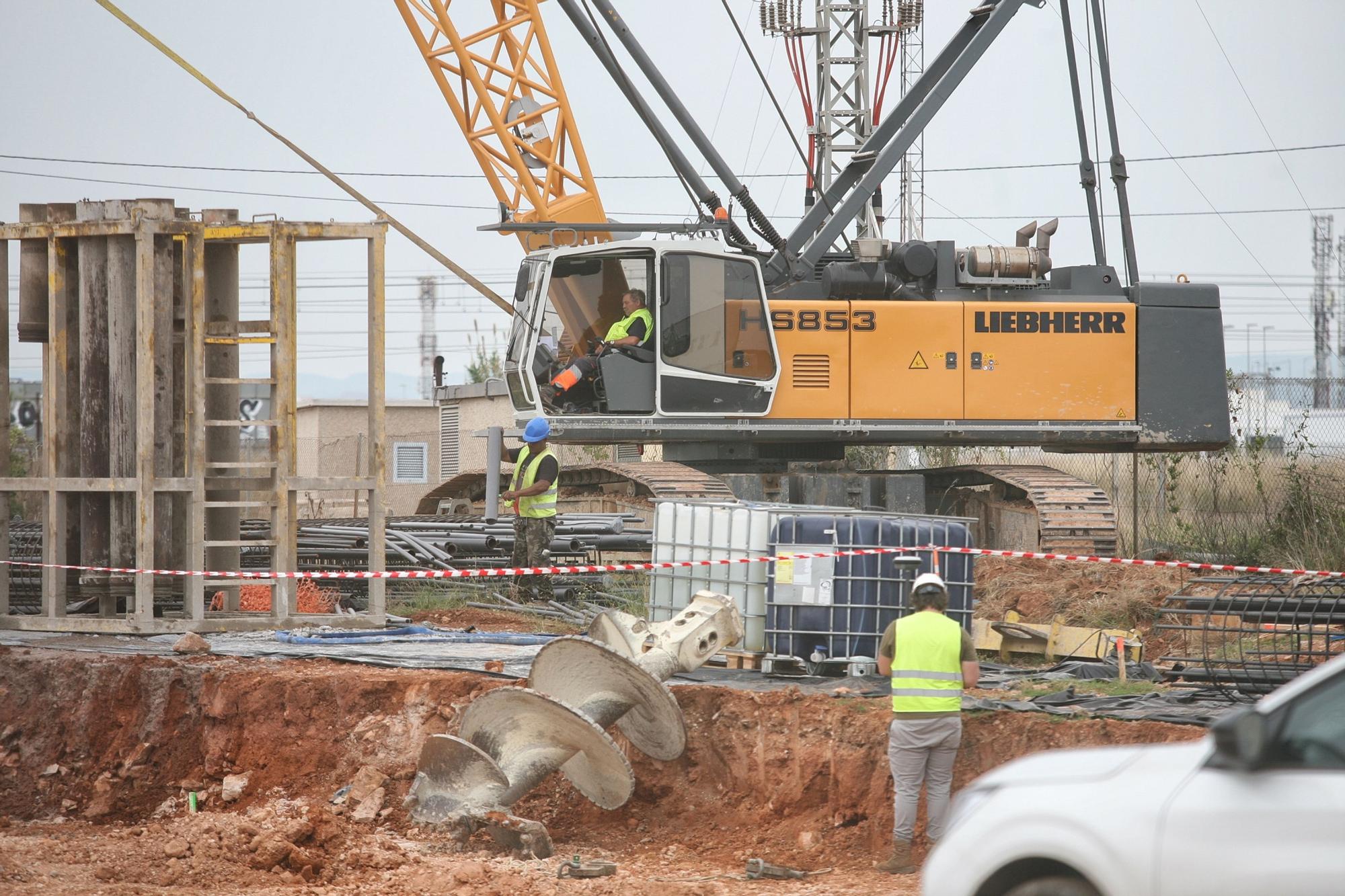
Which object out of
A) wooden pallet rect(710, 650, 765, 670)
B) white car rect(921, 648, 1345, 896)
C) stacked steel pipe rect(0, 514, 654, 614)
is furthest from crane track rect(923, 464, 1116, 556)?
white car rect(921, 648, 1345, 896)

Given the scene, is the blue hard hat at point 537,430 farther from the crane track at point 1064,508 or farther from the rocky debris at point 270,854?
the rocky debris at point 270,854

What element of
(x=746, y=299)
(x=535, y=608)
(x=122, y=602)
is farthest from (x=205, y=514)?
(x=746, y=299)

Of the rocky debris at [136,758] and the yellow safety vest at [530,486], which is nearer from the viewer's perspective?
the rocky debris at [136,758]

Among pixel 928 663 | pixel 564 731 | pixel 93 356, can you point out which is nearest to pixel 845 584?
pixel 564 731

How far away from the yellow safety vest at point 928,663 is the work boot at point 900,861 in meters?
0.71

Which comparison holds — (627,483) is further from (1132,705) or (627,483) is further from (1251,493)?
(1132,705)

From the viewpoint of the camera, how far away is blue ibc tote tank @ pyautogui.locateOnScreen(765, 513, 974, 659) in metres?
10.2

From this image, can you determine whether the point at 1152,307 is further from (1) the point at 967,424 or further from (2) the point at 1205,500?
(2) the point at 1205,500

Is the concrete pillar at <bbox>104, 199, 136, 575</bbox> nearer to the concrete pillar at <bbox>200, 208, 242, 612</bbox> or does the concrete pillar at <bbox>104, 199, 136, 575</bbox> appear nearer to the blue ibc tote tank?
the concrete pillar at <bbox>200, 208, 242, 612</bbox>

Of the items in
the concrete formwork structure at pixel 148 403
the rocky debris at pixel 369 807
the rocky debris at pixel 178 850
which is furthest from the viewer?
the concrete formwork structure at pixel 148 403

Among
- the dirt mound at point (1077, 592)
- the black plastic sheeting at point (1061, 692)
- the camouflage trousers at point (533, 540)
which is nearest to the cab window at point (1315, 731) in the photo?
the black plastic sheeting at point (1061, 692)

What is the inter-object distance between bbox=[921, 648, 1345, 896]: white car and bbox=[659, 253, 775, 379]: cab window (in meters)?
9.43

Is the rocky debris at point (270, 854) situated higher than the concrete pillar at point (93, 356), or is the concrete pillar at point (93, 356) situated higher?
the concrete pillar at point (93, 356)

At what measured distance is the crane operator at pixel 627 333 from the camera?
13.9m
